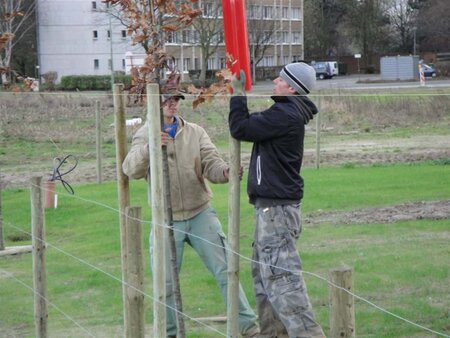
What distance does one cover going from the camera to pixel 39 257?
6832 millimetres

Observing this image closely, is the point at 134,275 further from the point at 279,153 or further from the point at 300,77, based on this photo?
the point at 300,77

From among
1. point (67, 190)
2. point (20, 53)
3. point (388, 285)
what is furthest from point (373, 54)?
point (388, 285)

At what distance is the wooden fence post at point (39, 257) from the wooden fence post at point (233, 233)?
1.86 meters

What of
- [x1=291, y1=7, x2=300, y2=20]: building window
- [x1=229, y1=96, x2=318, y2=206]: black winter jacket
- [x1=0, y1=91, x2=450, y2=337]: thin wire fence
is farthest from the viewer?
[x1=291, y1=7, x2=300, y2=20]: building window

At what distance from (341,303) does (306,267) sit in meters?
5.34

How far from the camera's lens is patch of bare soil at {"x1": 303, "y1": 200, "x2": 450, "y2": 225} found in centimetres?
1229

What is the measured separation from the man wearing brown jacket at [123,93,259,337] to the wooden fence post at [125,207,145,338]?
3.35 feet

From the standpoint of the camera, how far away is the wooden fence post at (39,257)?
6.78m

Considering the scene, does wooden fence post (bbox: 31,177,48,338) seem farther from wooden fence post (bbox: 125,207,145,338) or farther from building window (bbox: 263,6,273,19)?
building window (bbox: 263,6,273,19)

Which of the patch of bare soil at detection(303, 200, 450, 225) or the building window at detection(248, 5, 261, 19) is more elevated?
the building window at detection(248, 5, 261, 19)

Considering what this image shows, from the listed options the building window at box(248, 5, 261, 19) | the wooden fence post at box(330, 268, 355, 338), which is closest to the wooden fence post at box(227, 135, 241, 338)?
the wooden fence post at box(330, 268, 355, 338)

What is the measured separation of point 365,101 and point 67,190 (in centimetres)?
1611

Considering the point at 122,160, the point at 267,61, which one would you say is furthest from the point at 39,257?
the point at 267,61

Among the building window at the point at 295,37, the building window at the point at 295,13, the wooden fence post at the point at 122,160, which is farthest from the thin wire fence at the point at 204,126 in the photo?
the building window at the point at 295,37
